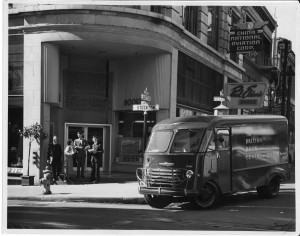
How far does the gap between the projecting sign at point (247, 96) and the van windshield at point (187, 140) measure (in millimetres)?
2532

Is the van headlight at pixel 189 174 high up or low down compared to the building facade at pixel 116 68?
down

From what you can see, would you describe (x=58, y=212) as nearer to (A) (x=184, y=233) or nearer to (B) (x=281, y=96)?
(A) (x=184, y=233)

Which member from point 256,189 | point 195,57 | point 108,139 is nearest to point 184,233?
point 256,189

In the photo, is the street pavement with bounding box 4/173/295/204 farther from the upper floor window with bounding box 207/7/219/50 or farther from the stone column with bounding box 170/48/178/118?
the upper floor window with bounding box 207/7/219/50

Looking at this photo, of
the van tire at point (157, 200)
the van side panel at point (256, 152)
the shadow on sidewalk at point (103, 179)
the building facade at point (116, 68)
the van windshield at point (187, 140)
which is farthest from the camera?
the building facade at point (116, 68)

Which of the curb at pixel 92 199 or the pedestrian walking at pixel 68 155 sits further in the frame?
the pedestrian walking at pixel 68 155

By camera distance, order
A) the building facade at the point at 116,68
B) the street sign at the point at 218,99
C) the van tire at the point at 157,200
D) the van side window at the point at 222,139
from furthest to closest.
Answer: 1. the street sign at the point at 218,99
2. the building facade at the point at 116,68
3. the van side window at the point at 222,139
4. the van tire at the point at 157,200

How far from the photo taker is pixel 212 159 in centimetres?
1051

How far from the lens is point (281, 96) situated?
10.6 m

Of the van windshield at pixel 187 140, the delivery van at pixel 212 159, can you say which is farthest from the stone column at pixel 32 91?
the van windshield at pixel 187 140

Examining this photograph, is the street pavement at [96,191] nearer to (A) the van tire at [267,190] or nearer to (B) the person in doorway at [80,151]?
(B) the person in doorway at [80,151]

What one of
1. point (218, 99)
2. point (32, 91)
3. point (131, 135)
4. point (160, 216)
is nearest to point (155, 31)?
point (218, 99)

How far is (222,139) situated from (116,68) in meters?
3.52

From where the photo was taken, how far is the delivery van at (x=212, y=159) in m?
10.2
